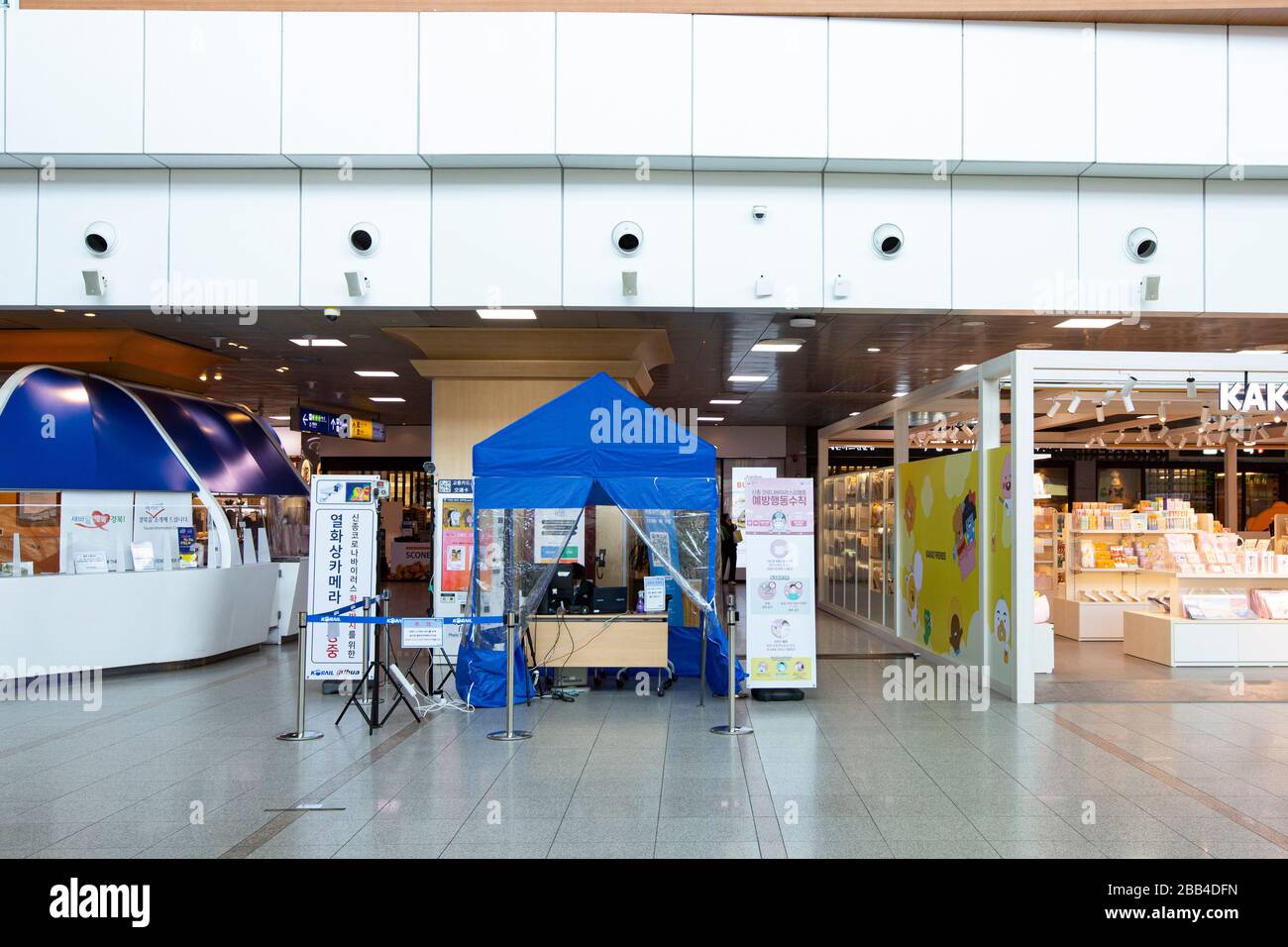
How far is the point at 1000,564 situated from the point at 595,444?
3.86m

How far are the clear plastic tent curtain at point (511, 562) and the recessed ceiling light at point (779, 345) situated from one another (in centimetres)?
373

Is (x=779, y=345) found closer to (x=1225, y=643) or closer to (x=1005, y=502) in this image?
(x=1005, y=502)

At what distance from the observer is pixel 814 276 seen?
9.49 metres

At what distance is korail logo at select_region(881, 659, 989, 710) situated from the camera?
9.00 meters

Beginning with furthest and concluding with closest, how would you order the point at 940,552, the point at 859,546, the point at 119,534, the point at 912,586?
1. the point at 859,546
2. the point at 912,586
3. the point at 940,552
4. the point at 119,534

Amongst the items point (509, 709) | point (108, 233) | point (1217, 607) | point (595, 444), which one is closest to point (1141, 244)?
point (1217, 607)

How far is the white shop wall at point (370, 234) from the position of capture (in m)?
9.48

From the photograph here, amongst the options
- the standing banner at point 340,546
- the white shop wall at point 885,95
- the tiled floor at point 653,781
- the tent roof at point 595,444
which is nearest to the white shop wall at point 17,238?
the standing banner at point 340,546

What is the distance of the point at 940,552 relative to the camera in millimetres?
10750

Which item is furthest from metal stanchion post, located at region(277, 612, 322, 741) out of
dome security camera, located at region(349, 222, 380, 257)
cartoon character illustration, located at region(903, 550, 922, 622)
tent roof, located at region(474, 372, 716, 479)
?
cartoon character illustration, located at region(903, 550, 922, 622)

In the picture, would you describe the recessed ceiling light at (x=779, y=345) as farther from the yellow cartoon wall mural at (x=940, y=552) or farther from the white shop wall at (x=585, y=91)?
the white shop wall at (x=585, y=91)

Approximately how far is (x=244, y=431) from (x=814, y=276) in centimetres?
860

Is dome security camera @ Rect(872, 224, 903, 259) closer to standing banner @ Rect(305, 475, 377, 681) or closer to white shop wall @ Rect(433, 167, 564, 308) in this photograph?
white shop wall @ Rect(433, 167, 564, 308)
